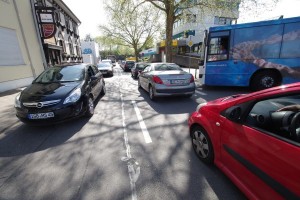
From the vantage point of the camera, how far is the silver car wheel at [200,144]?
2.71 metres

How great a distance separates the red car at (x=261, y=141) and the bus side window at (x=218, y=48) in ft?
18.9

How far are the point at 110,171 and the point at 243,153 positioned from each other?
6.46 feet

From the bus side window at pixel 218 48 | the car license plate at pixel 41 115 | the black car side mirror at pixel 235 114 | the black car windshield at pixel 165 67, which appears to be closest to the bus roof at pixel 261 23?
the bus side window at pixel 218 48

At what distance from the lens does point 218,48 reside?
7.46 meters

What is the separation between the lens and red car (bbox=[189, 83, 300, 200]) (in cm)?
147

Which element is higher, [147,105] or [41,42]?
[41,42]

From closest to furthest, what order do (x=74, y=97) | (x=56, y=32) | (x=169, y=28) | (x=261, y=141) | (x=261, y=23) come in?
(x=261, y=141)
(x=74, y=97)
(x=261, y=23)
(x=169, y=28)
(x=56, y=32)

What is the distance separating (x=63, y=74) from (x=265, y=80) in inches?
315

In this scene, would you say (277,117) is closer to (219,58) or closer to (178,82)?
(178,82)

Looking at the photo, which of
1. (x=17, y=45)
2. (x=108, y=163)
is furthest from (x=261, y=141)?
(x=17, y=45)

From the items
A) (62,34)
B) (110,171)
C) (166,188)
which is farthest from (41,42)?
(166,188)

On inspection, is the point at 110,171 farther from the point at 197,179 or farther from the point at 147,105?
the point at 147,105

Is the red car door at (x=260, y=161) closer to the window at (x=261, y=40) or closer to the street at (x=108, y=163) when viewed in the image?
the street at (x=108, y=163)

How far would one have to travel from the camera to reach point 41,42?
12.4 metres
